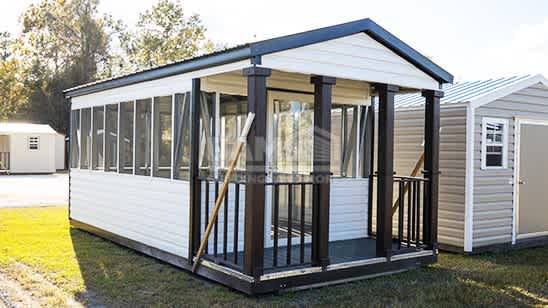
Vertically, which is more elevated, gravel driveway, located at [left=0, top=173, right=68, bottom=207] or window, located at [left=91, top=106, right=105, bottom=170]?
window, located at [left=91, top=106, right=105, bottom=170]

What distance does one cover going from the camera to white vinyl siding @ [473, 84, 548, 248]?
24.7ft

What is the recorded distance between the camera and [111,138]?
25.2 feet

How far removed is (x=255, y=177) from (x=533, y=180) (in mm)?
5368

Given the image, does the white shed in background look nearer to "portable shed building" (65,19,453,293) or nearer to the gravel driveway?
the gravel driveway

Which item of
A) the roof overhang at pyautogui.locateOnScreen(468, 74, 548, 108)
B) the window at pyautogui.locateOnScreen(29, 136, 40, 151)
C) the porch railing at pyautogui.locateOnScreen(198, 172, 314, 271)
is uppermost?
the roof overhang at pyautogui.locateOnScreen(468, 74, 548, 108)

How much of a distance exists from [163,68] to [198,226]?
1875mm

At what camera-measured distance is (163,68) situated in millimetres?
6348

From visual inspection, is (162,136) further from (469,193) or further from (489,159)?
(489,159)

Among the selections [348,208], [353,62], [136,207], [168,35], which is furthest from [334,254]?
[168,35]

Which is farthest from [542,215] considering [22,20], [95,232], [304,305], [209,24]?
[22,20]

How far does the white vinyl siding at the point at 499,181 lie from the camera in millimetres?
7543

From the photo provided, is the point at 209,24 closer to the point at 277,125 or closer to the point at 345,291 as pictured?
the point at 277,125

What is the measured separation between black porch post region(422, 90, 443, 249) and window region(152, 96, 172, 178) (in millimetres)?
3012

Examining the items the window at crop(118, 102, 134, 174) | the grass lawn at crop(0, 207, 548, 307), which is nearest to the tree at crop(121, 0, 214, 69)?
the window at crop(118, 102, 134, 174)
